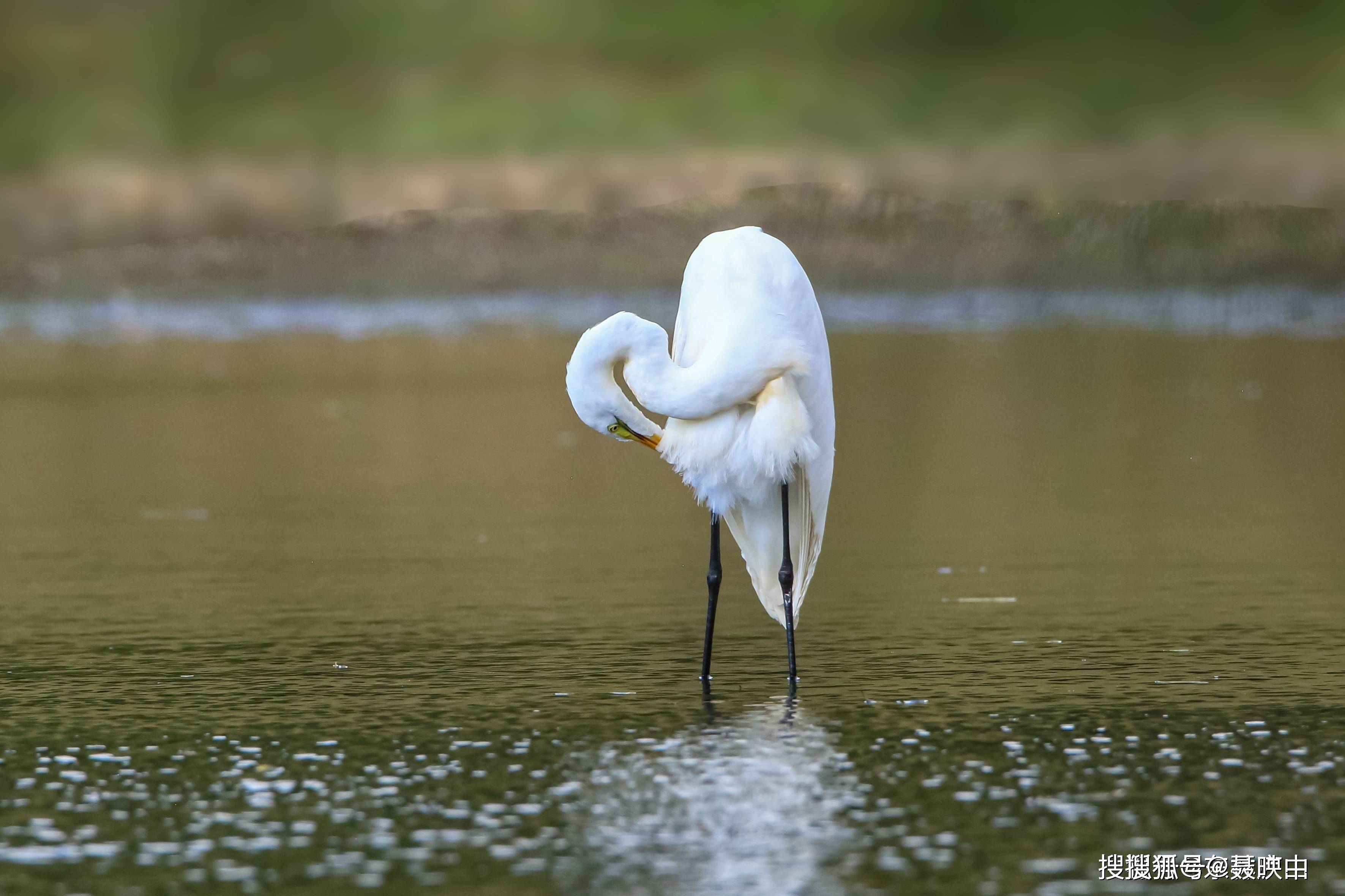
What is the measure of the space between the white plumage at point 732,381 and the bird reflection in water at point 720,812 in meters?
1.22

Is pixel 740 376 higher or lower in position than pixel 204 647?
higher

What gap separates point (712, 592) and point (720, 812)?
2.63m

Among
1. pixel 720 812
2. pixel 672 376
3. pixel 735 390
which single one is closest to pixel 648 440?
pixel 672 376

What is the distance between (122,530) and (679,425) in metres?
6.72

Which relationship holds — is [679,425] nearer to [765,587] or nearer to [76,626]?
[765,587]

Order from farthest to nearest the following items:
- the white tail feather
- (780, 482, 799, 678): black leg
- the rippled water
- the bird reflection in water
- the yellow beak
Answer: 1. the white tail feather
2. (780, 482, 799, 678): black leg
3. the yellow beak
4. the rippled water
5. the bird reflection in water

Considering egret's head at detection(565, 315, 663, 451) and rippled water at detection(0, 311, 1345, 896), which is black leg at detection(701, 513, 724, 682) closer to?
rippled water at detection(0, 311, 1345, 896)

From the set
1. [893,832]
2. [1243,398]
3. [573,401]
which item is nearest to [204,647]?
[573,401]

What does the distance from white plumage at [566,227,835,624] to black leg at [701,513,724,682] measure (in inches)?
4.9

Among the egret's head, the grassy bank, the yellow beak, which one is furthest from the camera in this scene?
the grassy bank

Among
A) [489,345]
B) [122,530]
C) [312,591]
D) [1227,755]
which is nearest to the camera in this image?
[1227,755]

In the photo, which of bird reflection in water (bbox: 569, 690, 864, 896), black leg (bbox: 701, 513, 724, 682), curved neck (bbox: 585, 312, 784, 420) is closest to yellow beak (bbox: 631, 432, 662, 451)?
curved neck (bbox: 585, 312, 784, 420)

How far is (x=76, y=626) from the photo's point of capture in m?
11.3

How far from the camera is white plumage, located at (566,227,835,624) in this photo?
9.29 metres
